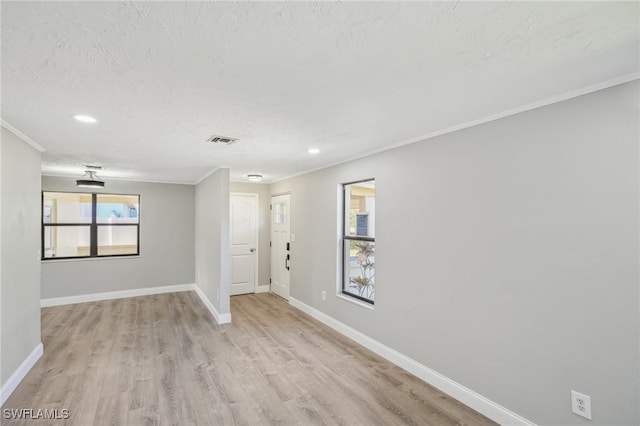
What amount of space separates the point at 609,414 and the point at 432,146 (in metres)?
2.23

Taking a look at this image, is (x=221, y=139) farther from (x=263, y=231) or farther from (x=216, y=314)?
(x=263, y=231)

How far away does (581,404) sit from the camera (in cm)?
194

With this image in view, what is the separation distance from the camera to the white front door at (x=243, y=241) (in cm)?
634

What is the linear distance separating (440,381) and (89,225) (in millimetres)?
6391

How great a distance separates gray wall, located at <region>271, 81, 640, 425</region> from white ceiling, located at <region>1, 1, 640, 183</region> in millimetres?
283

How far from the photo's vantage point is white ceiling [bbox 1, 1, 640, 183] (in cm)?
122

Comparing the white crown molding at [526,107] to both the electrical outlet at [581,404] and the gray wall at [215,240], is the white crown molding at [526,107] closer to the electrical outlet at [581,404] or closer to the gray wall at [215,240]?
the electrical outlet at [581,404]

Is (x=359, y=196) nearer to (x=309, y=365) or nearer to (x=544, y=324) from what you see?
(x=309, y=365)

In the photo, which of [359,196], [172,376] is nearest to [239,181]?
[359,196]

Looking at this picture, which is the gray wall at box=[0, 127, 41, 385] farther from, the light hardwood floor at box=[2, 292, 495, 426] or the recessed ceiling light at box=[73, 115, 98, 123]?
the recessed ceiling light at box=[73, 115, 98, 123]

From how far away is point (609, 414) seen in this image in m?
1.83

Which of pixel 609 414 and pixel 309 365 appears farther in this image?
pixel 309 365

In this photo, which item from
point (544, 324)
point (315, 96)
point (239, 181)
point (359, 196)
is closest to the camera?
point (315, 96)

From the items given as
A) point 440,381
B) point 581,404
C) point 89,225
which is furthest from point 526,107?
point 89,225
